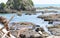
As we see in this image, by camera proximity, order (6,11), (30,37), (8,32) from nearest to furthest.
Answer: (8,32) → (30,37) → (6,11)

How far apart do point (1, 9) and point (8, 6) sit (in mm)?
4856

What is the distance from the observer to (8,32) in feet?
8.05

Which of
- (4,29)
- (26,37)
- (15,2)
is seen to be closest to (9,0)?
(15,2)

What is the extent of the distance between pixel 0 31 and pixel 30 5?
7706 centimetres

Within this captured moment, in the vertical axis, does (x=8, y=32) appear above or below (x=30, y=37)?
above

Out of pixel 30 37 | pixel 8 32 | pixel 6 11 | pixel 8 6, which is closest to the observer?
pixel 8 32

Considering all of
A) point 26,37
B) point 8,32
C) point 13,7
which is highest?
point 8,32

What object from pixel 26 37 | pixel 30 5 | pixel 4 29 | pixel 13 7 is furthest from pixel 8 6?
pixel 4 29

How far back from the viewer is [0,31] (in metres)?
2.47

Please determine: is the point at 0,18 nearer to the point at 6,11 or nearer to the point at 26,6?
the point at 6,11

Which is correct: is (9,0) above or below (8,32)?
below

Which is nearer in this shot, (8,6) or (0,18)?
(0,18)

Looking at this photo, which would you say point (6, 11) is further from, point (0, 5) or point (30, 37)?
point (30, 37)

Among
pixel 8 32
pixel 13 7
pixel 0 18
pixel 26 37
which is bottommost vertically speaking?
pixel 13 7
